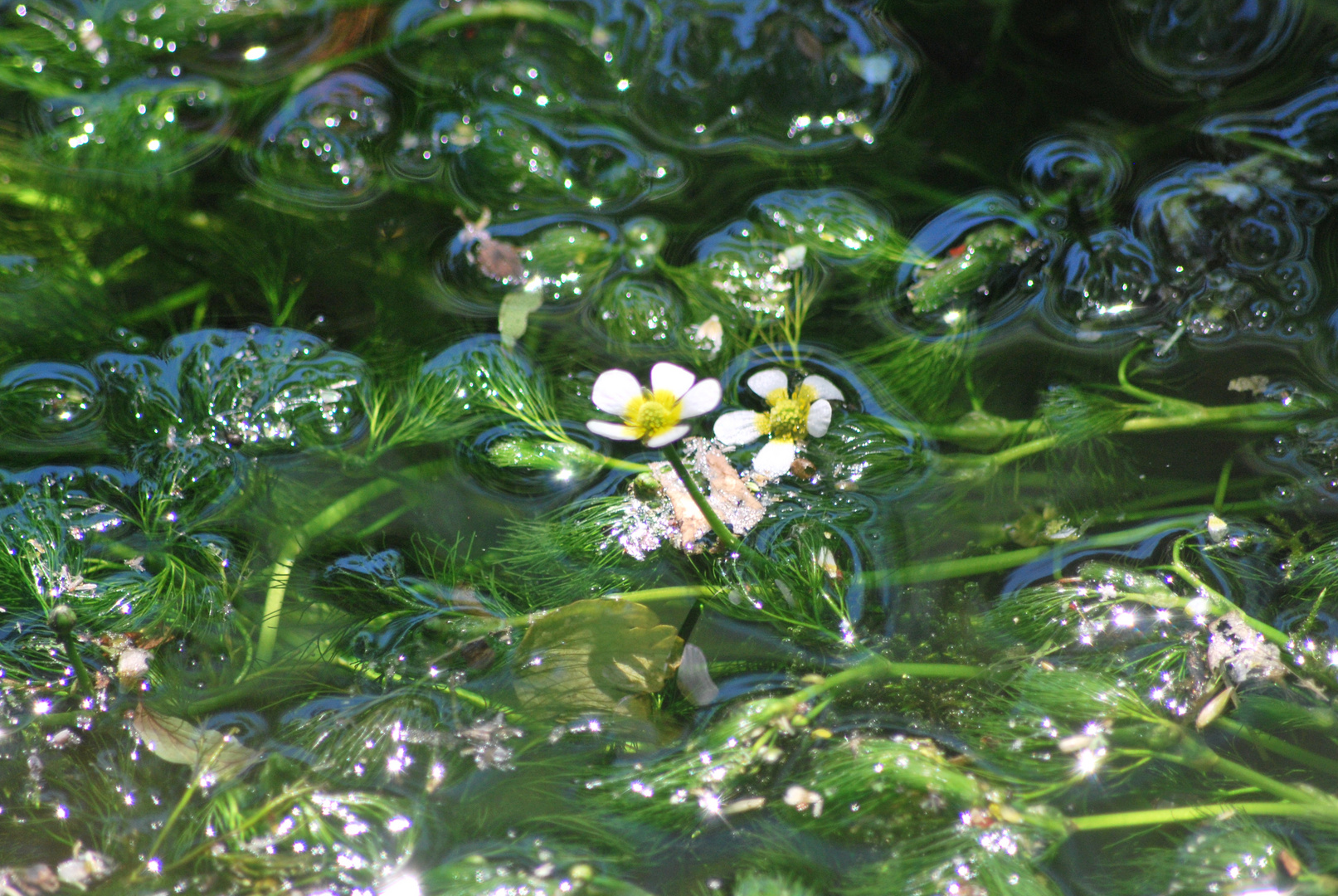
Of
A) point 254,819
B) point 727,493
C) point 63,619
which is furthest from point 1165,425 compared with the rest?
point 63,619

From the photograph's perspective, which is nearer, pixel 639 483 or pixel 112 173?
pixel 639 483

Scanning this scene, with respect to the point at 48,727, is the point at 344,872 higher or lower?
lower

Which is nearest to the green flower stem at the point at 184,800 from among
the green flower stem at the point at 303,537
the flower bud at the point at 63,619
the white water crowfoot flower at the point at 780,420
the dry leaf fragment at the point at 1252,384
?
the green flower stem at the point at 303,537

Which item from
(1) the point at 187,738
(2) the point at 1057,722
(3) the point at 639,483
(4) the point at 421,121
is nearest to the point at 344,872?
(1) the point at 187,738

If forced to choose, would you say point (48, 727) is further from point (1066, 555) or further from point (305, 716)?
point (1066, 555)

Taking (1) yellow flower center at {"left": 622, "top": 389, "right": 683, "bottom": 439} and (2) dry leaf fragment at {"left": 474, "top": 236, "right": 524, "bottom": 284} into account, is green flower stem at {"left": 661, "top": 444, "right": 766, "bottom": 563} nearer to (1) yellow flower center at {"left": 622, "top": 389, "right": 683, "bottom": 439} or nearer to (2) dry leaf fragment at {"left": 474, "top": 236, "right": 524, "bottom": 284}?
(1) yellow flower center at {"left": 622, "top": 389, "right": 683, "bottom": 439}

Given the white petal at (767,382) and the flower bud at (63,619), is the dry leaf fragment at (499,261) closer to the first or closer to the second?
the white petal at (767,382)
